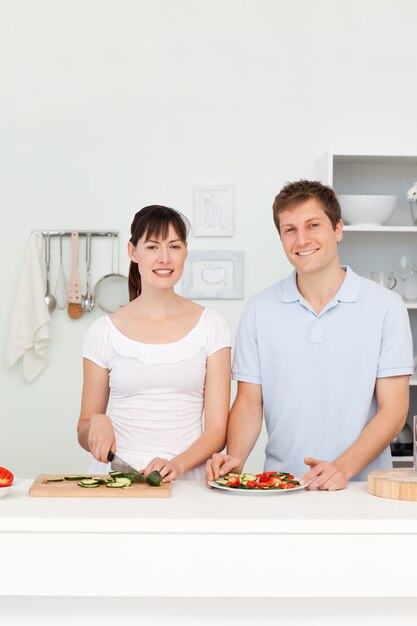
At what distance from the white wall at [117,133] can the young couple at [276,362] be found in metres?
1.53

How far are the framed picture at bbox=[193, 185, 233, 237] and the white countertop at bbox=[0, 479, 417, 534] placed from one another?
2154 millimetres

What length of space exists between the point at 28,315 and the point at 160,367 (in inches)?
66.6

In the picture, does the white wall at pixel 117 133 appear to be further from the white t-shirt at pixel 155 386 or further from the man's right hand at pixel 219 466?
the man's right hand at pixel 219 466

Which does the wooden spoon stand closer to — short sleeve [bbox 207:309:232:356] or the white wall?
the white wall

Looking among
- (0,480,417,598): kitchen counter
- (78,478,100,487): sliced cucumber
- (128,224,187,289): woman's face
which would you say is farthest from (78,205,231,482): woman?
(0,480,417,598): kitchen counter

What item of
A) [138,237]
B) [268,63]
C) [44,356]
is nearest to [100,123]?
[268,63]

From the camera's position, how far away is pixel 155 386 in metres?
2.24

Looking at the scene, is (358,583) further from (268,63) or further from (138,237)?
(268,63)

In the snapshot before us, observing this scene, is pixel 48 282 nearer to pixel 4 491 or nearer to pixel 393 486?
pixel 4 491

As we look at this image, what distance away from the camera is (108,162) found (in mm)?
3832

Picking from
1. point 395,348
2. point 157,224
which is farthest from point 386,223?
point 157,224

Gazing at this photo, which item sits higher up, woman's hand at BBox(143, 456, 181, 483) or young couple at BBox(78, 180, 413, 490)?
young couple at BBox(78, 180, 413, 490)

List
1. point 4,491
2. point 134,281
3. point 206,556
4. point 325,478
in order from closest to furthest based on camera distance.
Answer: point 206,556
point 4,491
point 325,478
point 134,281

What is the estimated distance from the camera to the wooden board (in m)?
1.76
